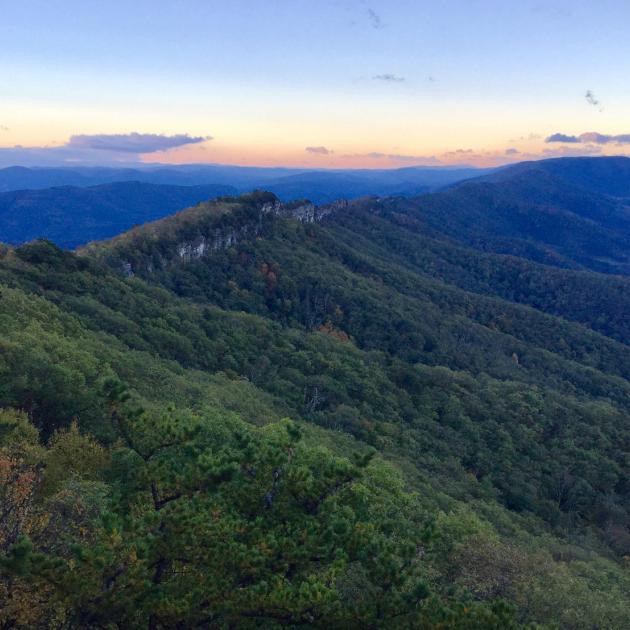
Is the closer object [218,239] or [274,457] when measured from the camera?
[274,457]

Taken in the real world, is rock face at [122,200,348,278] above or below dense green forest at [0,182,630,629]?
above

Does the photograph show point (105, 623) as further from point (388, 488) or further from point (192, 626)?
point (388, 488)

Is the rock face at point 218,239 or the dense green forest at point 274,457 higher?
the rock face at point 218,239

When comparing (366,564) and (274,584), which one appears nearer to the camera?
(274,584)

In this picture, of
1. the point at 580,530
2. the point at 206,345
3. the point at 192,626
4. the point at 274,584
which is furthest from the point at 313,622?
the point at 206,345

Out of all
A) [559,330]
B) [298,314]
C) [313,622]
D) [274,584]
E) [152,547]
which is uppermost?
[152,547]

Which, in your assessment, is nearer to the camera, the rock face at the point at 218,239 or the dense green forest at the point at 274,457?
the dense green forest at the point at 274,457

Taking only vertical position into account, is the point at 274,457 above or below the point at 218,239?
below

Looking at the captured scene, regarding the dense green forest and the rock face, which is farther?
the rock face
